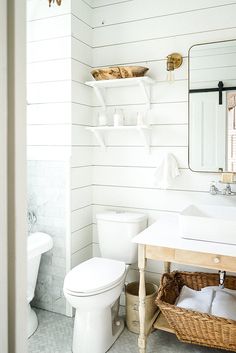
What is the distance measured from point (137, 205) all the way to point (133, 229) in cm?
27

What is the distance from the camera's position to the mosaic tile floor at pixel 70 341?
2.08 metres

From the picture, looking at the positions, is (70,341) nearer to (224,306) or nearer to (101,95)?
(224,306)

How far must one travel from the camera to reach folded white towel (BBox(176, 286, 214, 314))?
2.00 metres

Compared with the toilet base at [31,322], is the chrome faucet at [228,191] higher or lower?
higher

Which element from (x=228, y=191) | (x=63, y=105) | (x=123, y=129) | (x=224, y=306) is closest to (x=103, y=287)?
(x=224, y=306)

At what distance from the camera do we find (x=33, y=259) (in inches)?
A: 89.4

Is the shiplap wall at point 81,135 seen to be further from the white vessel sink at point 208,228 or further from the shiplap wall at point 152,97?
the white vessel sink at point 208,228

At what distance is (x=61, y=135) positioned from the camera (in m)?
2.48

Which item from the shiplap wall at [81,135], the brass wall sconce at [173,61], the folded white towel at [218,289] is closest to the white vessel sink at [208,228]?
the folded white towel at [218,289]

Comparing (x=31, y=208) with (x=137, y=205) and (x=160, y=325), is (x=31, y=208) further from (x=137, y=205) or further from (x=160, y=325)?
(x=160, y=325)

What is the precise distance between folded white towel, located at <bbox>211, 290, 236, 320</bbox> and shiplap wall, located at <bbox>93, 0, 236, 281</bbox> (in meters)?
0.61

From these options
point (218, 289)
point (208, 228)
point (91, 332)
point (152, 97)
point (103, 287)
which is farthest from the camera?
point (152, 97)

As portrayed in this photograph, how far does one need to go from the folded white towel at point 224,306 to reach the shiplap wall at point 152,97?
0.61 m

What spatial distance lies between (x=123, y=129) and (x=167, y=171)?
0.50 meters
